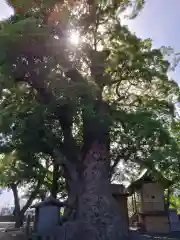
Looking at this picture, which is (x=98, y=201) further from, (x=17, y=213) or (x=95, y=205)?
(x=17, y=213)

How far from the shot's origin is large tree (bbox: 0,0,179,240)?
8.00m

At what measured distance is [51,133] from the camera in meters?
8.73

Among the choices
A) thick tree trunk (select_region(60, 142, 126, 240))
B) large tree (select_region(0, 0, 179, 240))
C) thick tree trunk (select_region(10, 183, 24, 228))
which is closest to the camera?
large tree (select_region(0, 0, 179, 240))

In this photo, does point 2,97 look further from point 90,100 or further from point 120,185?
point 120,185

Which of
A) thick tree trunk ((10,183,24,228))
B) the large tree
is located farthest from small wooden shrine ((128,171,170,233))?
thick tree trunk ((10,183,24,228))

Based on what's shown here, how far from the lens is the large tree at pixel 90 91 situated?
7996mm

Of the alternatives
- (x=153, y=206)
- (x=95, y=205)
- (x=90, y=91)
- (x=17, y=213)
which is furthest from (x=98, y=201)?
(x=17, y=213)

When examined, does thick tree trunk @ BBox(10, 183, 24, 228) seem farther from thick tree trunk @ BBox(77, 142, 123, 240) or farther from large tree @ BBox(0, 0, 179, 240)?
thick tree trunk @ BBox(77, 142, 123, 240)

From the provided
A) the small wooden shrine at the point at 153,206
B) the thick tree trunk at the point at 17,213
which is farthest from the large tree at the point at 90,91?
the thick tree trunk at the point at 17,213

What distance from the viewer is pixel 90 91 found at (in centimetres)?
811

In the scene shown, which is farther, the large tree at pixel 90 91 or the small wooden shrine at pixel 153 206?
the small wooden shrine at pixel 153 206

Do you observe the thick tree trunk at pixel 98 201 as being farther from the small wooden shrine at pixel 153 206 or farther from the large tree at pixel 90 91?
the small wooden shrine at pixel 153 206

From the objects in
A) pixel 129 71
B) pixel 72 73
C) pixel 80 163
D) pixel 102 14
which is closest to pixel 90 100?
pixel 72 73

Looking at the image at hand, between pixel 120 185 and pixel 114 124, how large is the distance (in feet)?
18.0
